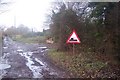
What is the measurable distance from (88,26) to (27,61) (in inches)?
35.4

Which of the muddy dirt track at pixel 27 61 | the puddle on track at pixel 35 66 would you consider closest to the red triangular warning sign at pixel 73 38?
the muddy dirt track at pixel 27 61

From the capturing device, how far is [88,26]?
266cm

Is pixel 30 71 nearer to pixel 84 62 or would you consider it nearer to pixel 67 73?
pixel 67 73

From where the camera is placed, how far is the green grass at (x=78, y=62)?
2.62m

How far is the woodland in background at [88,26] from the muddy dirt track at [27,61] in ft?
0.92

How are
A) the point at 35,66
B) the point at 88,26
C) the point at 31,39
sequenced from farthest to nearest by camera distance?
the point at 35,66 → the point at 88,26 → the point at 31,39

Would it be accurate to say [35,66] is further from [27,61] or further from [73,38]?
[73,38]

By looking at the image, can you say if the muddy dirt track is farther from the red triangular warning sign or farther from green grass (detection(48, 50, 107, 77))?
the red triangular warning sign

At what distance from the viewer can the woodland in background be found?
8.53 feet

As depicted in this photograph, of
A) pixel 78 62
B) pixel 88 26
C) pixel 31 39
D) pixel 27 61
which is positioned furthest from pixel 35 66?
pixel 88 26

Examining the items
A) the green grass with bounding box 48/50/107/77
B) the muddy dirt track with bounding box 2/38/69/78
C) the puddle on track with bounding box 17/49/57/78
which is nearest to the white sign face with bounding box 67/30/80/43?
the green grass with bounding box 48/50/107/77

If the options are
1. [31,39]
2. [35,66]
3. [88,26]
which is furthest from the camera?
[35,66]

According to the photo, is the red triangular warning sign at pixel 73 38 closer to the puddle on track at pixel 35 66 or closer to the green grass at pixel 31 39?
the green grass at pixel 31 39

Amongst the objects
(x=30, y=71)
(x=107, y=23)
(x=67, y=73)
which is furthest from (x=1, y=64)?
(x=107, y=23)
